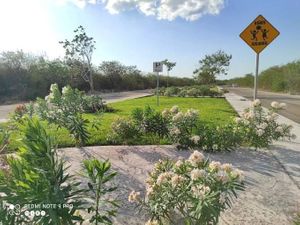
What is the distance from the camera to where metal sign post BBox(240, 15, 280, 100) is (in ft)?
27.6

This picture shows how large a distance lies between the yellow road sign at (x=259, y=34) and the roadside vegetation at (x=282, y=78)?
100 feet

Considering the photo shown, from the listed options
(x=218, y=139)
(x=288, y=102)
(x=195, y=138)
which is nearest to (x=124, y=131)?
(x=195, y=138)

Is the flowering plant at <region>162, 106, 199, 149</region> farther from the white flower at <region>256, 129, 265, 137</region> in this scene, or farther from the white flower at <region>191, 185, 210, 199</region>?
the white flower at <region>191, 185, 210, 199</region>

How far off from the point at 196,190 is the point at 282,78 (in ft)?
142

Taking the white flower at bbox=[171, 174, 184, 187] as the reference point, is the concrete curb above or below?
below

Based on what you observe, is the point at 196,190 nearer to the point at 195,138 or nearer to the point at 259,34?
the point at 195,138

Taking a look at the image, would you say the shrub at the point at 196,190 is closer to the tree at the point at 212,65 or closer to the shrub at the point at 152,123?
the shrub at the point at 152,123

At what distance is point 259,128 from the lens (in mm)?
5859

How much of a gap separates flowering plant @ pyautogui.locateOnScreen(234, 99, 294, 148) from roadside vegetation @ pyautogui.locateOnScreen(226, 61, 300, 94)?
108 feet

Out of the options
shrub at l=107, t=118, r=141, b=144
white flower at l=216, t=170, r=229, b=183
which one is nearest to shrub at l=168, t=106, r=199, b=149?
shrub at l=107, t=118, r=141, b=144

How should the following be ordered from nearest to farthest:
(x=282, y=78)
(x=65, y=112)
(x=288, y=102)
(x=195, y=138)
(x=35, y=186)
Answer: (x=35, y=186) < (x=195, y=138) < (x=65, y=112) < (x=288, y=102) < (x=282, y=78)

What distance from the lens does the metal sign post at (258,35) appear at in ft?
27.6

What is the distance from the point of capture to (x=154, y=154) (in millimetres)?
5504

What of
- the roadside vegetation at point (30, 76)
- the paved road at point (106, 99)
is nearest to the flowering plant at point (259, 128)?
the paved road at point (106, 99)
